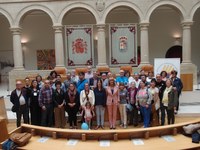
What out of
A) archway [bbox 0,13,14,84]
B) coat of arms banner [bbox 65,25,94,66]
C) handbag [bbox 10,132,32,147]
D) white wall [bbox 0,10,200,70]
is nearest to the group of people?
handbag [bbox 10,132,32,147]

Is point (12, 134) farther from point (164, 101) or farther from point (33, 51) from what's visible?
point (33, 51)

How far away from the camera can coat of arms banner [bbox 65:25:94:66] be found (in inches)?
731

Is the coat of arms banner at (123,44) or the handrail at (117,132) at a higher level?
the coat of arms banner at (123,44)

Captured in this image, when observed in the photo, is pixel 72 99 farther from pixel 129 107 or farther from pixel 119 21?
pixel 119 21

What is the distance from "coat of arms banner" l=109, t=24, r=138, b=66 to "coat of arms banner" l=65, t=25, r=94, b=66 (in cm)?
150

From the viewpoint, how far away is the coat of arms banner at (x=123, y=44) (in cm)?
1842

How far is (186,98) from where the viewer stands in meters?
13.7

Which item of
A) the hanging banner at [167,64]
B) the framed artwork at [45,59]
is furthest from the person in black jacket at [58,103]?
the framed artwork at [45,59]

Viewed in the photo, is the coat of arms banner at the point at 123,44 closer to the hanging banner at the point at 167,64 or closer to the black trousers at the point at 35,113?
the hanging banner at the point at 167,64

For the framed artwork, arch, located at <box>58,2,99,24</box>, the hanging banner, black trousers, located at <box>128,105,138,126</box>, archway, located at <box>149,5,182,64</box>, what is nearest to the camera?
black trousers, located at <box>128,105,138,126</box>

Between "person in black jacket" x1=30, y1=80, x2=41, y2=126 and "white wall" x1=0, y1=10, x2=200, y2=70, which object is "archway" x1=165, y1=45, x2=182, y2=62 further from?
"person in black jacket" x1=30, y1=80, x2=41, y2=126

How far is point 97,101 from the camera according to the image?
30.7 feet

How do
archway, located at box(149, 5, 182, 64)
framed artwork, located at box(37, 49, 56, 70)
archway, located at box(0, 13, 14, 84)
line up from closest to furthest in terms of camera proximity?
1. archway, located at box(149, 5, 182, 64)
2. framed artwork, located at box(37, 49, 56, 70)
3. archway, located at box(0, 13, 14, 84)

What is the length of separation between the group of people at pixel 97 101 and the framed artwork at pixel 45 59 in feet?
48.0
